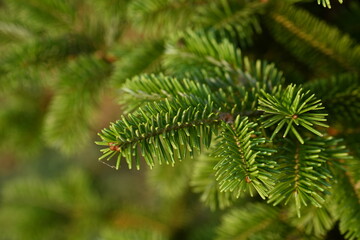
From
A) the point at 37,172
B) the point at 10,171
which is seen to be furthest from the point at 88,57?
the point at 10,171

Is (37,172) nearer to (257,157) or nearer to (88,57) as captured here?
(88,57)

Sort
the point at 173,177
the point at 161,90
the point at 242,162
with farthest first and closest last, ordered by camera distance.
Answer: the point at 173,177, the point at 161,90, the point at 242,162

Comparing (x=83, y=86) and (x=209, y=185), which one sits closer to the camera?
(x=209, y=185)

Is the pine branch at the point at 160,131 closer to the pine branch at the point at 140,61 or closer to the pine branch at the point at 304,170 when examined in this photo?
the pine branch at the point at 304,170

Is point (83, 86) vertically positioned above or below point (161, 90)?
above

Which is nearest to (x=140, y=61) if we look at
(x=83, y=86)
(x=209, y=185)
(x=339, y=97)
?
(x=83, y=86)

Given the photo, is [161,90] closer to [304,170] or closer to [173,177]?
[304,170]

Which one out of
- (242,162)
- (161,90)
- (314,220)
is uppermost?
(161,90)
